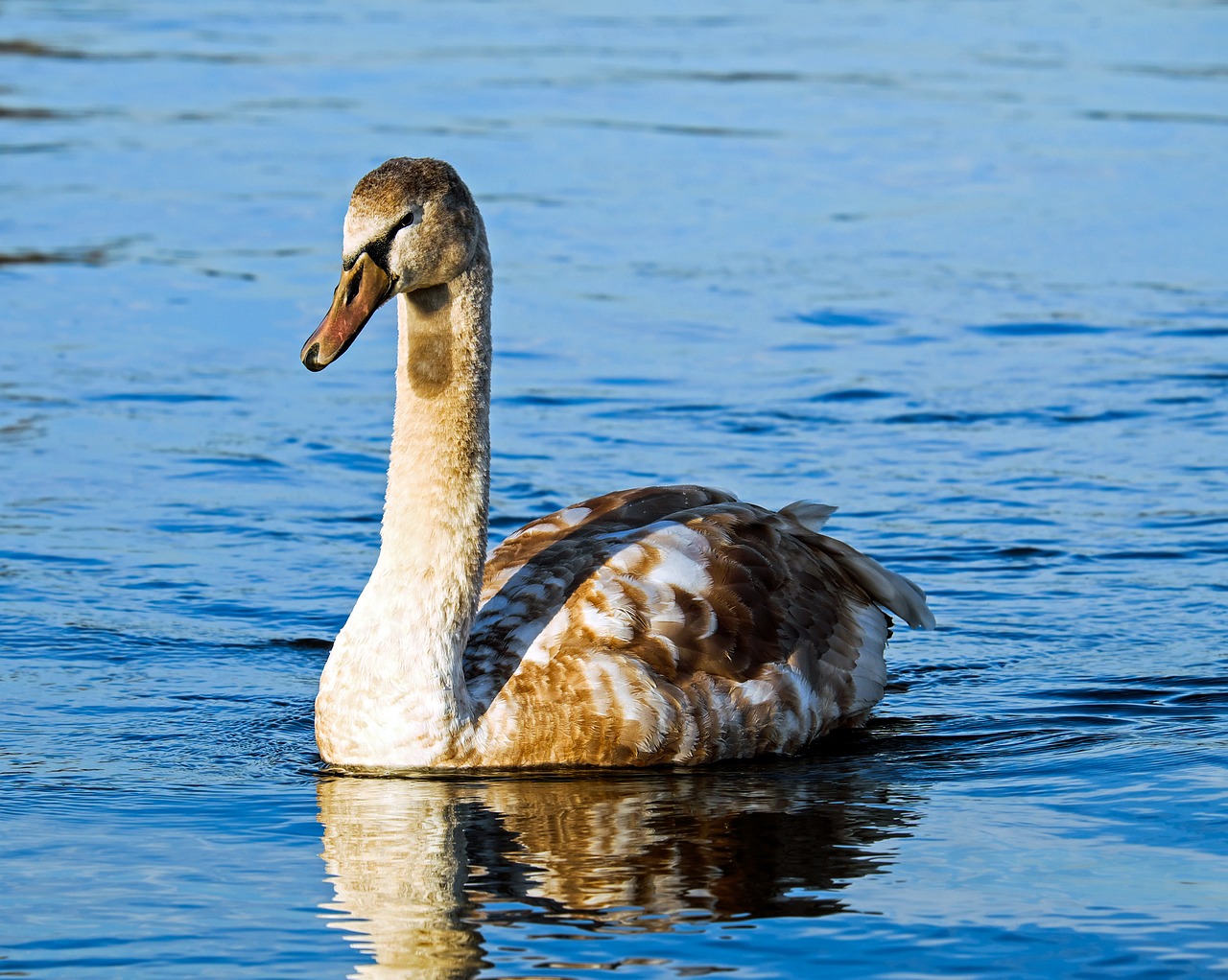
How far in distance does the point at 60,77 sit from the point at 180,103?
258 centimetres

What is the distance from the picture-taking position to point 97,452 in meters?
12.9

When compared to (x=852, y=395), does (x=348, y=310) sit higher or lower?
higher

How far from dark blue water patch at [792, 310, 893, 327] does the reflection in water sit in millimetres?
8094

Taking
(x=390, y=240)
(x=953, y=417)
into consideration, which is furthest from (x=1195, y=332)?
(x=390, y=240)

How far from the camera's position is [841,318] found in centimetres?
1611

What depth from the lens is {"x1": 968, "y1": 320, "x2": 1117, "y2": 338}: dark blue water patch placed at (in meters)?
15.7

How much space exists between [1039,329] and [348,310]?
9.12m

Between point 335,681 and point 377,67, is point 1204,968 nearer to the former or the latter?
point 335,681

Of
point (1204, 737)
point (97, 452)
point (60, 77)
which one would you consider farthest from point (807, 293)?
point (60, 77)

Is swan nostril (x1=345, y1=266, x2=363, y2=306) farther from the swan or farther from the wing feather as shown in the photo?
the wing feather

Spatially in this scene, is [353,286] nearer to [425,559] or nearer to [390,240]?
[390,240]

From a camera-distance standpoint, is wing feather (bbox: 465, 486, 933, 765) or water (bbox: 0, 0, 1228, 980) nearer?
water (bbox: 0, 0, 1228, 980)

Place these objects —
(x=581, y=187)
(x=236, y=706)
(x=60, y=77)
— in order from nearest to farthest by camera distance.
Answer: (x=236, y=706) → (x=581, y=187) → (x=60, y=77)

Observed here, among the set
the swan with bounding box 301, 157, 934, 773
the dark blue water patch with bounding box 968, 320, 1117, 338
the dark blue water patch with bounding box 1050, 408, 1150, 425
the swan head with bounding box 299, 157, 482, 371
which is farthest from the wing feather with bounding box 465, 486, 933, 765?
the dark blue water patch with bounding box 968, 320, 1117, 338
